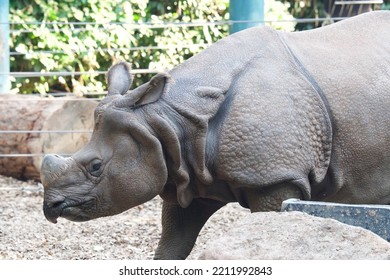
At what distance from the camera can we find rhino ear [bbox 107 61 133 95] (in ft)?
22.3

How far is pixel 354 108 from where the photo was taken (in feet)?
21.8

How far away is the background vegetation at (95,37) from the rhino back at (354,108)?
626 cm

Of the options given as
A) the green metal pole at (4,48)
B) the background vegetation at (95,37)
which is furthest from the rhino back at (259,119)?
the background vegetation at (95,37)

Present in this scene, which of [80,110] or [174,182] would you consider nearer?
[174,182]

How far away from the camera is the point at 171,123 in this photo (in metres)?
6.41

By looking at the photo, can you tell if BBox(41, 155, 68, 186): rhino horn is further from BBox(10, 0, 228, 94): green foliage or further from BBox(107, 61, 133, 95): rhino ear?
BBox(10, 0, 228, 94): green foliage

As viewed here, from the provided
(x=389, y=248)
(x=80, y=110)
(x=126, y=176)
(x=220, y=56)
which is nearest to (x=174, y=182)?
(x=126, y=176)

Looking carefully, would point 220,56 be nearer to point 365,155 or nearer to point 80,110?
point 365,155

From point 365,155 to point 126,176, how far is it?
1478 millimetres

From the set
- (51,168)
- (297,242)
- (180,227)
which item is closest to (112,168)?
(51,168)

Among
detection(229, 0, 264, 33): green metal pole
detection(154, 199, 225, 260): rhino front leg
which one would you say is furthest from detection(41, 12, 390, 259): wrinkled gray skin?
detection(229, 0, 264, 33): green metal pole

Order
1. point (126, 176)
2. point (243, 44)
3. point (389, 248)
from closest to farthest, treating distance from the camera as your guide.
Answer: point (389, 248) < point (126, 176) < point (243, 44)

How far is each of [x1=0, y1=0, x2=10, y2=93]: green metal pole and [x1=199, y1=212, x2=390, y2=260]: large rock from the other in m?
6.42

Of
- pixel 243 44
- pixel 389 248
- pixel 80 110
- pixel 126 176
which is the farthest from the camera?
pixel 80 110
